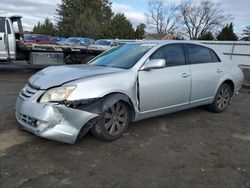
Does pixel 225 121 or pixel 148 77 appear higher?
pixel 148 77

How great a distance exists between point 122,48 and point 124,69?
1.05 meters

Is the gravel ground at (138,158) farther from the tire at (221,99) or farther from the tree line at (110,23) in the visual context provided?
the tree line at (110,23)

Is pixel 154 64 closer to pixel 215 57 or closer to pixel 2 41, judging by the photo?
Result: pixel 215 57

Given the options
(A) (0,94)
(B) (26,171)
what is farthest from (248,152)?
(A) (0,94)

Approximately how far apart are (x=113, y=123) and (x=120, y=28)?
39.8m

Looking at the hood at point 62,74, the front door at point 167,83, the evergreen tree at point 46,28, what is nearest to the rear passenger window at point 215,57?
the front door at point 167,83

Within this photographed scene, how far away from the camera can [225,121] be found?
20.5ft

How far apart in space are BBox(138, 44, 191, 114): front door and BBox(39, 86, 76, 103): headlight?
1252mm

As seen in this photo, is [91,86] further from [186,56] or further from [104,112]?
[186,56]

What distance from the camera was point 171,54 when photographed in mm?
5668

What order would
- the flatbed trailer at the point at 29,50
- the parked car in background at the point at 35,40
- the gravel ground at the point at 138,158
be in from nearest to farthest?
the gravel ground at the point at 138,158
the flatbed trailer at the point at 29,50
the parked car in background at the point at 35,40

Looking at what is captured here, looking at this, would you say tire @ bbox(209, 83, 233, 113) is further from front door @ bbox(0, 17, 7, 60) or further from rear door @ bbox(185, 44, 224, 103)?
front door @ bbox(0, 17, 7, 60)

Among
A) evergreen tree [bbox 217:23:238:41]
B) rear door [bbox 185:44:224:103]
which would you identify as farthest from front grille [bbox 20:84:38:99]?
evergreen tree [bbox 217:23:238:41]

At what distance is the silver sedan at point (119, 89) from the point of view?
422 cm
